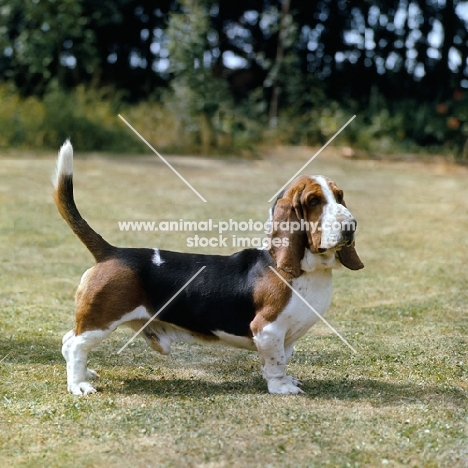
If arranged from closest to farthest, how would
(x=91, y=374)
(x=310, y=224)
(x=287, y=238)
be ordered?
(x=310, y=224) < (x=287, y=238) < (x=91, y=374)

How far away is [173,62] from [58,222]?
30.9 ft

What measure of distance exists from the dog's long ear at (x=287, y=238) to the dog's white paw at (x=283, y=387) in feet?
2.18

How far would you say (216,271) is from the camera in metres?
5.10

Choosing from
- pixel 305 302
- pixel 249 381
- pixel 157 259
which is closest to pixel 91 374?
pixel 157 259

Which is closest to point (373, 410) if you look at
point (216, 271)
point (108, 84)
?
point (216, 271)

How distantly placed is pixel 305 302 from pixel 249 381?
77 cm

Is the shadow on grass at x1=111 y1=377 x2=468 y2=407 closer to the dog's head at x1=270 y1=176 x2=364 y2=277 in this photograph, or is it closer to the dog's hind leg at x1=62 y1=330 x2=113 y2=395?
the dog's hind leg at x1=62 y1=330 x2=113 y2=395

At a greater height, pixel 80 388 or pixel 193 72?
pixel 193 72

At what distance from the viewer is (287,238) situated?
488 cm

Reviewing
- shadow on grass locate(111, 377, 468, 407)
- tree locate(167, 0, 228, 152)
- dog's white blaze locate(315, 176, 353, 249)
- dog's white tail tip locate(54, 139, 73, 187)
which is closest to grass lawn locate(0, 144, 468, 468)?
shadow on grass locate(111, 377, 468, 407)

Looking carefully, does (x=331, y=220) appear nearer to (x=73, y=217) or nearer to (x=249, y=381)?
(x=249, y=381)

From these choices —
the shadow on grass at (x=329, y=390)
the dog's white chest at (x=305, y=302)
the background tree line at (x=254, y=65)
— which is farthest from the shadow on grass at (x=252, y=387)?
the background tree line at (x=254, y=65)

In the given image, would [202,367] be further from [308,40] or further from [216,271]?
[308,40]

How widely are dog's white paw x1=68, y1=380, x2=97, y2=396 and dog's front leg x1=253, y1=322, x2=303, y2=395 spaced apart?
41.8 inches
